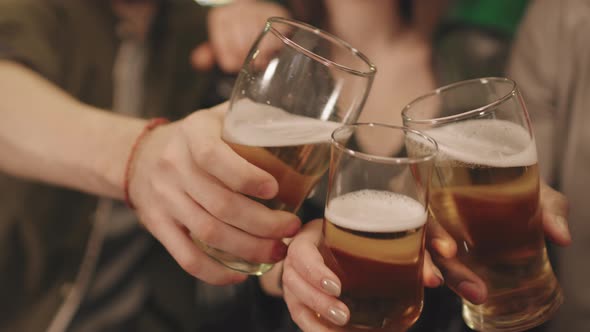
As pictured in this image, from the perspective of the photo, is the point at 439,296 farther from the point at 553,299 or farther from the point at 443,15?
the point at 443,15

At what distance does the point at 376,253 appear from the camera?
737 mm

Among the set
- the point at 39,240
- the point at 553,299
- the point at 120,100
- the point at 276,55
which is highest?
the point at 276,55

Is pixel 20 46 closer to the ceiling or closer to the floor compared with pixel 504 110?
closer to the floor

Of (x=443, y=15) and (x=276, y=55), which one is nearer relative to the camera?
(x=276, y=55)

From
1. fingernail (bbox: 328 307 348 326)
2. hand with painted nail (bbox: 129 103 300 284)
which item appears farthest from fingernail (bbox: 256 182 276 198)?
fingernail (bbox: 328 307 348 326)

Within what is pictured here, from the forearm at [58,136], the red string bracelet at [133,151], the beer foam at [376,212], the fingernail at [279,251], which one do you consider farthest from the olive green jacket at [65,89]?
the beer foam at [376,212]

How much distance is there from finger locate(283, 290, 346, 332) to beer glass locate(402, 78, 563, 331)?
9.8 inches

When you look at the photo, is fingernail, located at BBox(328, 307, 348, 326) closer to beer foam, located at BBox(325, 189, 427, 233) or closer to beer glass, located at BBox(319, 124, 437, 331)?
beer glass, located at BBox(319, 124, 437, 331)

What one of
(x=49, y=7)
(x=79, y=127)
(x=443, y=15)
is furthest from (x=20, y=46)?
(x=443, y=15)

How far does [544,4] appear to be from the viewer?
161cm

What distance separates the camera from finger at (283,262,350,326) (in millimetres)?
758

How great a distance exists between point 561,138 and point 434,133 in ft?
3.07

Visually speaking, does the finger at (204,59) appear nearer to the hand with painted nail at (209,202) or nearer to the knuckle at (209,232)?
the hand with painted nail at (209,202)

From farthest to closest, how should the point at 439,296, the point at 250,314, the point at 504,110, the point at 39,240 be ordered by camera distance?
the point at 39,240
the point at 250,314
the point at 439,296
the point at 504,110
